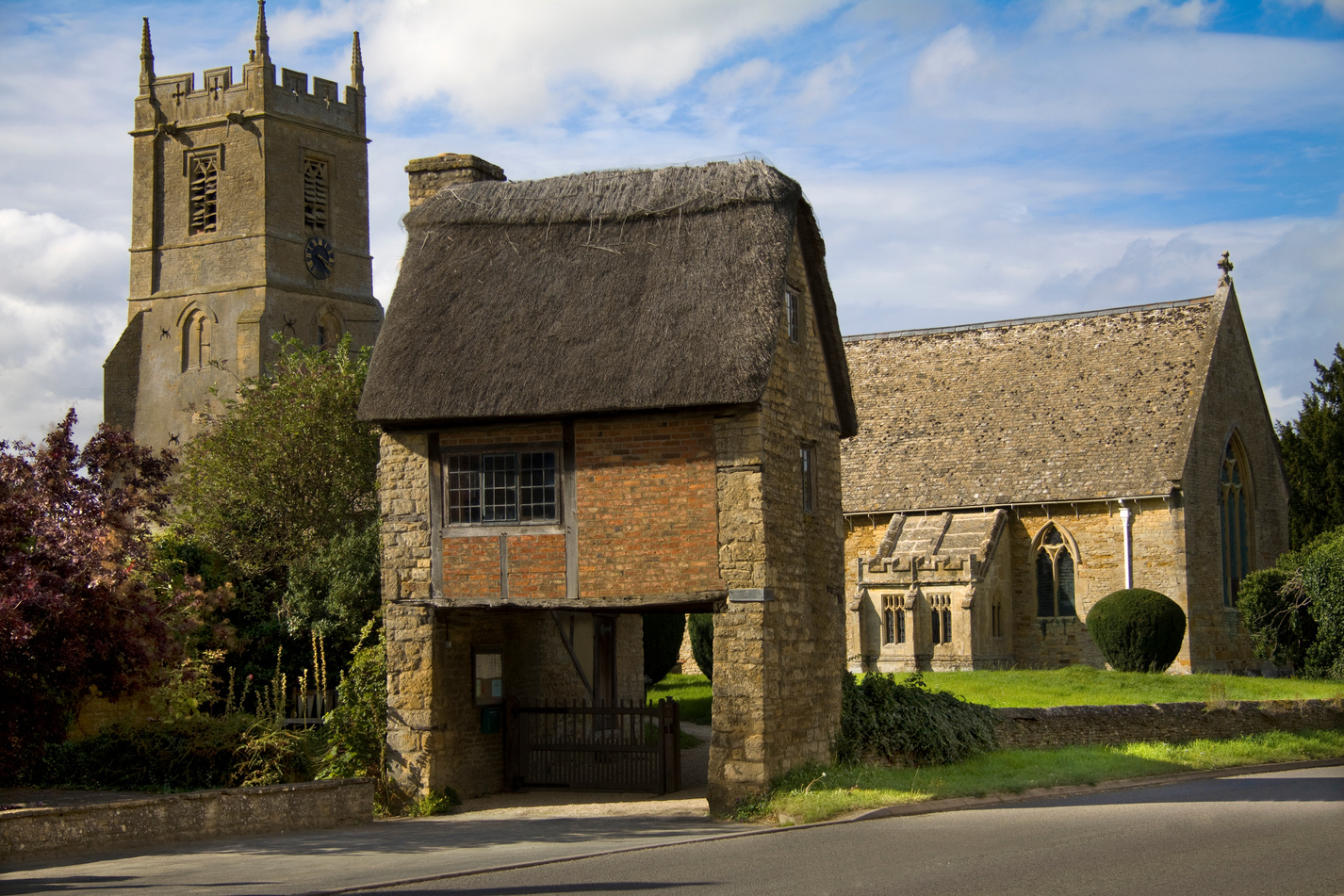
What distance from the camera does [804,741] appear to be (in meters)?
16.3

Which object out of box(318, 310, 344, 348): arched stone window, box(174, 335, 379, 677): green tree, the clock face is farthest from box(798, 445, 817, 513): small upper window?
the clock face

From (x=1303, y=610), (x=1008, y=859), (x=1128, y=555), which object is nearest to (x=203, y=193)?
(x=1128, y=555)

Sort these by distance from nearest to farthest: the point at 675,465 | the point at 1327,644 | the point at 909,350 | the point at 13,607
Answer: the point at 13,607
the point at 675,465
the point at 1327,644
the point at 909,350

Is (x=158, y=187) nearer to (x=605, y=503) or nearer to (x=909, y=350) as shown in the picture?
(x=909, y=350)

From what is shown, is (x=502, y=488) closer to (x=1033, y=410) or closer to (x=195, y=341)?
(x=1033, y=410)

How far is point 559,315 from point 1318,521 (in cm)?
3414

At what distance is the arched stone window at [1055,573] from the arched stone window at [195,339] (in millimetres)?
35207

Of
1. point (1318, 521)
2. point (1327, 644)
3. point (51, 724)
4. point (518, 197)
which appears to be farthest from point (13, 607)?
point (1318, 521)

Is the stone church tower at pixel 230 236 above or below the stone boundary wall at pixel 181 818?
above

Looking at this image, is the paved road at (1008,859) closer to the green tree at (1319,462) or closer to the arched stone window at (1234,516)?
the arched stone window at (1234,516)

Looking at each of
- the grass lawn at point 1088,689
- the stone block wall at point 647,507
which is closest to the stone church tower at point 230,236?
the grass lawn at point 1088,689

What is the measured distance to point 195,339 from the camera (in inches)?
2194

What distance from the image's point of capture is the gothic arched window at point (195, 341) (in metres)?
55.3

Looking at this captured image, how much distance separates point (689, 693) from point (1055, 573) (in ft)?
39.3
